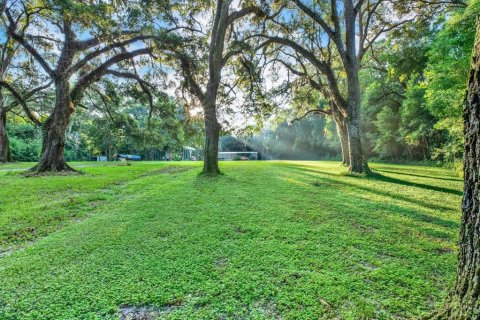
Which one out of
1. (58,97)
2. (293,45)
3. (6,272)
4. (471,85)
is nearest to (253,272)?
(471,85)

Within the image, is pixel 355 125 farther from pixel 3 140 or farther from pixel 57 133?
pixel 3 140

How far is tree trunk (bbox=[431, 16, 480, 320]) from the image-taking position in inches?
48.1

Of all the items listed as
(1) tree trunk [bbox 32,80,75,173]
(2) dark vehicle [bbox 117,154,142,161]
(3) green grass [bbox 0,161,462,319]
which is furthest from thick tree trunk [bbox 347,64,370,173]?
(2) dark vehicle [bbox 117,154,142,161]

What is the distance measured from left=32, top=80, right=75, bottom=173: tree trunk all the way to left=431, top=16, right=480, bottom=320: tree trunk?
39.7 feet

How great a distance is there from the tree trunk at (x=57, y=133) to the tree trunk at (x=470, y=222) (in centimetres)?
1211

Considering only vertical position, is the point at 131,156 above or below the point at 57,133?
below

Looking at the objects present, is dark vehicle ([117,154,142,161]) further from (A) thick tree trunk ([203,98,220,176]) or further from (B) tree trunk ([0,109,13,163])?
(A) thick tree trunk ([203,98,220,176])

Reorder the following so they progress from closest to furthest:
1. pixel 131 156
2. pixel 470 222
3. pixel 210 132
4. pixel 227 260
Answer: pixel 470 222
pixel 227 260
pixel 210 132
pixel 131 156

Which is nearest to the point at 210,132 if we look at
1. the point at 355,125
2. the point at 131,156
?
the point at 355,125

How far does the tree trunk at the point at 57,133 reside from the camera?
31.1ft

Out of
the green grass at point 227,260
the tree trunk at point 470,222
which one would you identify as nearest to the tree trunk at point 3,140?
the green grass at point 227,260

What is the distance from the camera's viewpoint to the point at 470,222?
1.27 m

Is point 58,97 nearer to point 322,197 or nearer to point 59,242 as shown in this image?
point 59,242

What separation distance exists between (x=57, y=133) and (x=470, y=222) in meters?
12.2
